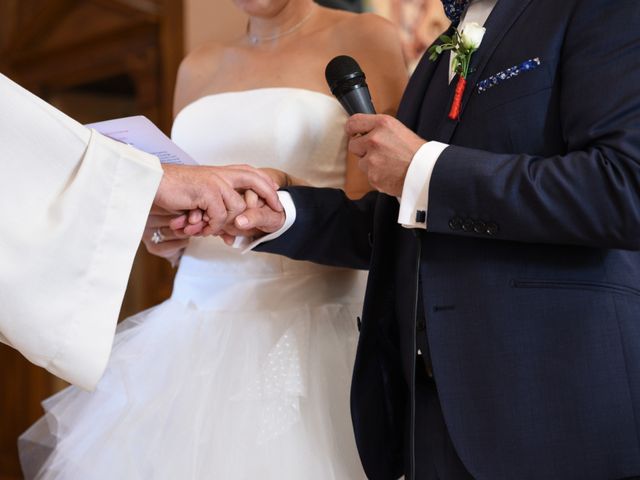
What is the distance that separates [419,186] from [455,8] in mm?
441

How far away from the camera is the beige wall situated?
3.00m

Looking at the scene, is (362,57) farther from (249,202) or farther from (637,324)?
(637,324)

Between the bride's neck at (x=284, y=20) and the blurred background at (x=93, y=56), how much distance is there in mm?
1022

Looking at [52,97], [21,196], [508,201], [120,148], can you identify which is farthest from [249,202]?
[52,97]

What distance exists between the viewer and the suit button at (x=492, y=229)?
1054 millimetres

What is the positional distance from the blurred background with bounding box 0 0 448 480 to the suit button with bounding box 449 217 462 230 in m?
2.13

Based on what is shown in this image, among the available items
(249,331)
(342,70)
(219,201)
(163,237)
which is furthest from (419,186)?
(163,237)

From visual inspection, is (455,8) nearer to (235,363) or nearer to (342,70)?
(342,70)

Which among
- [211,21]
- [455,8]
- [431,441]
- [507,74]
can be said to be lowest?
[431,441]

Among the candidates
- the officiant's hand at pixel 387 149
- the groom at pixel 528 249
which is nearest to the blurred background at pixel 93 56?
the officiant's hand at pixel 387 149

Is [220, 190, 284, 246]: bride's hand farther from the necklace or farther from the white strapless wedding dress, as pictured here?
the necklace

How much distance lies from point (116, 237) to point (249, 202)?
34 cm

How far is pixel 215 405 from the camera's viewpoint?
4.88 feet

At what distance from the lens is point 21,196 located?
1074 mm
